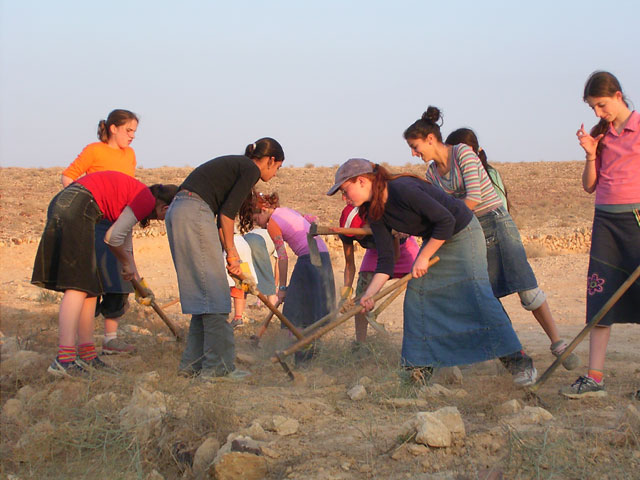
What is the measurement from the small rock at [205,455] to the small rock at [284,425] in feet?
1.01

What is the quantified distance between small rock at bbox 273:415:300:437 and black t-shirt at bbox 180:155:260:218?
1443 millimetres

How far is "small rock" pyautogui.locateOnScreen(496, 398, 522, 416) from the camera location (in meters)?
3.50

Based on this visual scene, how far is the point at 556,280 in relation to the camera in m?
9.78

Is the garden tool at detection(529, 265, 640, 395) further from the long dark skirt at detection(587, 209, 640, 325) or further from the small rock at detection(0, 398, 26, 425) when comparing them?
the small rock at detection(0, 398, 26, 425)

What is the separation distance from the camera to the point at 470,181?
439cm

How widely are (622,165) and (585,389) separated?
129 cm

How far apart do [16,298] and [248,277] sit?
4988 mm

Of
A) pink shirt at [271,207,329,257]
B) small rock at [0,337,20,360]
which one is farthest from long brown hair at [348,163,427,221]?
small rock at [0,337,20,360]

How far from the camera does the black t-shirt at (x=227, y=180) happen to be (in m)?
4.35

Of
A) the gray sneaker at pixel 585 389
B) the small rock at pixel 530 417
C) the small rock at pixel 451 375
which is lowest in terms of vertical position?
the small rock at pixel 451 375

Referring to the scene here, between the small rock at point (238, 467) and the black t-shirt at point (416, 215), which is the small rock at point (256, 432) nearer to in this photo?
the small rock at point (238, 467)

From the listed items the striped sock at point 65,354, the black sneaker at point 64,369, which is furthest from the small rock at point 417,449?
the striped sock at point 65,354

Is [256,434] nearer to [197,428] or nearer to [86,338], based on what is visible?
[197,428]

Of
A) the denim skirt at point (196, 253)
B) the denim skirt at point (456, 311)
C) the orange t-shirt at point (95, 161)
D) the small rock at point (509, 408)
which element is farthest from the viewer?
the orange t-shirt at point (95, 161)
